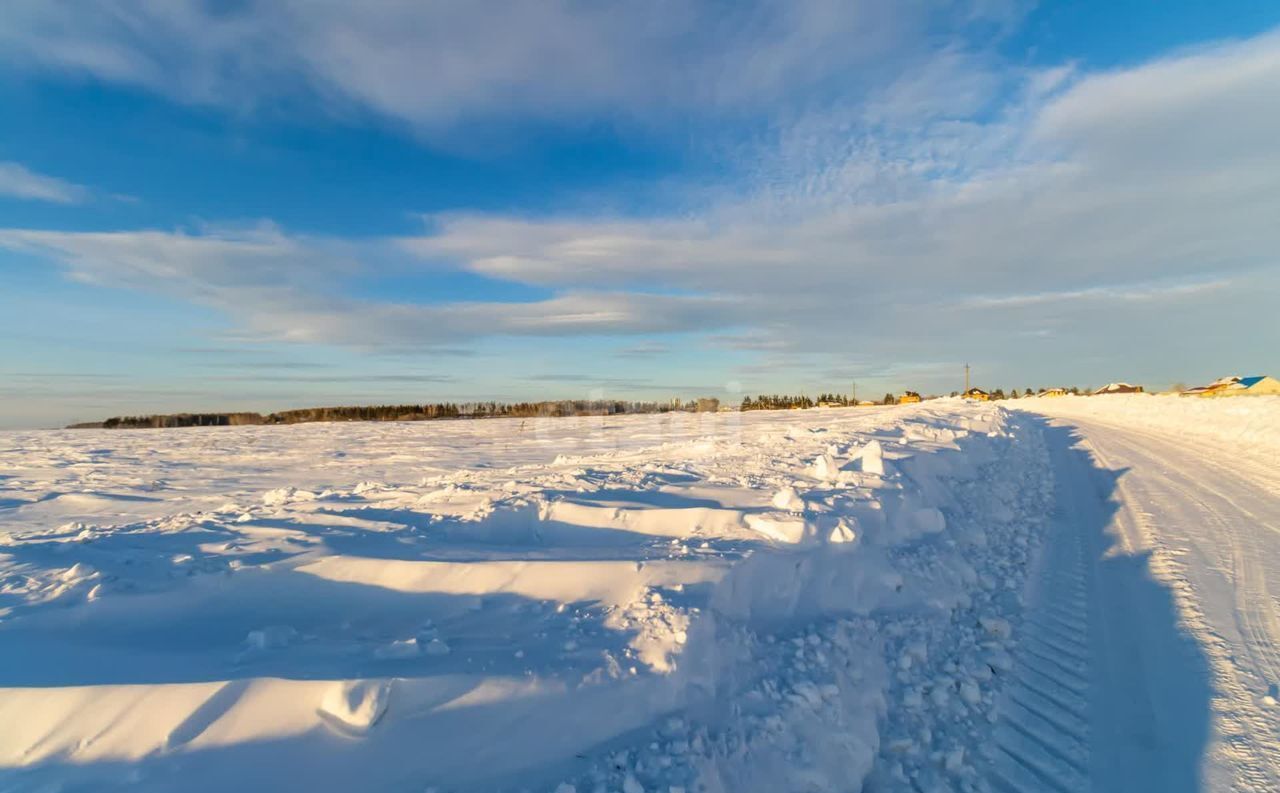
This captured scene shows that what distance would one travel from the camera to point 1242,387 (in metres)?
43.1

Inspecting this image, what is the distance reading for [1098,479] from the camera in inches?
385

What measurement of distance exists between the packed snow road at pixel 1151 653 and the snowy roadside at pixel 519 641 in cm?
28

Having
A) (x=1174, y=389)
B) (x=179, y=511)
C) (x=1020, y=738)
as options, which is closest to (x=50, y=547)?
(x=179, y=511)

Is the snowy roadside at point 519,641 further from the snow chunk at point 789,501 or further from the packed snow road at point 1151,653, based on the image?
the packed snow road at point 1151,653

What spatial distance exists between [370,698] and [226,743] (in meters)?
0.49

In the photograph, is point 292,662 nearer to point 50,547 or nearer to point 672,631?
point 672,631

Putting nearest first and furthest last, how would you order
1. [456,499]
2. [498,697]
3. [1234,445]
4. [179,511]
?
[498,697] < [456,499] < [179,511] < [1234,445]

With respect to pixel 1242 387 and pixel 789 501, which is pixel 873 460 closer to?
pixel 789 501

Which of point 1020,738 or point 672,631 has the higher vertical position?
point 672,631

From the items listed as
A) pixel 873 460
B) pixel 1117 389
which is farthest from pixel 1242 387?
pixel 873 460

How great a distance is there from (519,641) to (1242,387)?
60.4 m

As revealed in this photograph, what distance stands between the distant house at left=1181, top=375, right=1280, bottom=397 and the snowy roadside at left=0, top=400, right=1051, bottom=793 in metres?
46.5

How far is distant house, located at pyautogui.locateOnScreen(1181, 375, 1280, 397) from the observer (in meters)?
39.5

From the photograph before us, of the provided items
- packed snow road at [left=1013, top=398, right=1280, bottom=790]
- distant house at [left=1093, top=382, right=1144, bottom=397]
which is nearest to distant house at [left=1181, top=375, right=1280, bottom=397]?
distant house at [left=1093, top=382, right=1144, bottom=397]
